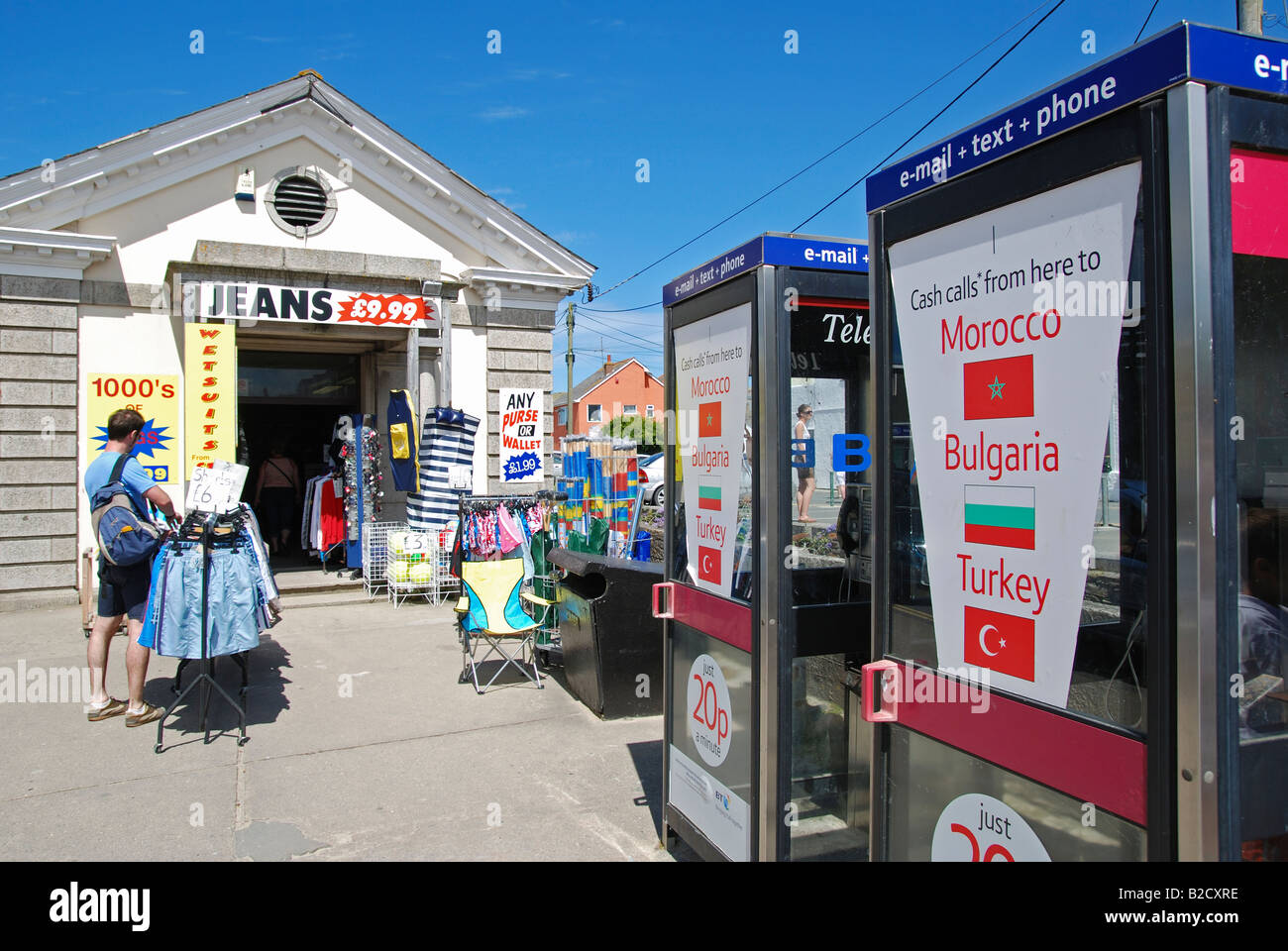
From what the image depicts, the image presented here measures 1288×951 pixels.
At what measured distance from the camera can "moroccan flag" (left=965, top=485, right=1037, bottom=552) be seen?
1.90 metres

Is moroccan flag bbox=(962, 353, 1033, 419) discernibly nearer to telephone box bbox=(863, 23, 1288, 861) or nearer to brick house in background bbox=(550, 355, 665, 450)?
telephone box bbox=(863, 23, 1288, 861)

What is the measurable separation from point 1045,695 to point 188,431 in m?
9.57

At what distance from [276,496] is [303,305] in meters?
4.19

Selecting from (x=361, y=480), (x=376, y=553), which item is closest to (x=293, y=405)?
(x=361, y=480)

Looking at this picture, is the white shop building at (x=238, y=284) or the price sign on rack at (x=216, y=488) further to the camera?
the white shop building at (x=238, y=284)

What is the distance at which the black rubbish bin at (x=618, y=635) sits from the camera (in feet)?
19.5

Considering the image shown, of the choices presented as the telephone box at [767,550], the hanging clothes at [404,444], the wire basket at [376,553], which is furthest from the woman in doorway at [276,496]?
the telephone box at [767,550]

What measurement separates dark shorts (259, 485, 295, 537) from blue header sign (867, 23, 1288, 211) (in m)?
12.8

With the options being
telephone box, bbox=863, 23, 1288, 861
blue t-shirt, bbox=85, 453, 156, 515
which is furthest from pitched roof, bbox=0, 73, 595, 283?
telephone box, bbox=863, 23, 1288, 861

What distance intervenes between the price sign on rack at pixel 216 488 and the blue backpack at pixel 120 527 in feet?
1.05

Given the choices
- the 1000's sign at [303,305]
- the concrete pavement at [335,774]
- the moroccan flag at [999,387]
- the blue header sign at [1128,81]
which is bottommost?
the concrete pavement at [335,774]

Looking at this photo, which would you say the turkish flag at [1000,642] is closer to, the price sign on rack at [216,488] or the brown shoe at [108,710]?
the price sign on rack at [216,488]

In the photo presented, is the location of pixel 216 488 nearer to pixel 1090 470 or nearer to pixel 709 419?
pixel 709 419
